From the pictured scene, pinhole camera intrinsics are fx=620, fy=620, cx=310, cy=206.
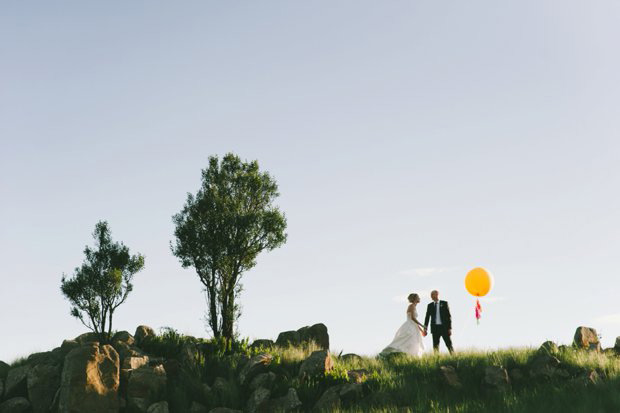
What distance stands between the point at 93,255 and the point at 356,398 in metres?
17.7

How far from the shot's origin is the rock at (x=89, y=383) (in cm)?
1808

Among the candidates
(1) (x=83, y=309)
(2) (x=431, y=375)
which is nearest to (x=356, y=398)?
(2) (x=431, y=375)

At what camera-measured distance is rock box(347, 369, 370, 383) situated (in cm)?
1866

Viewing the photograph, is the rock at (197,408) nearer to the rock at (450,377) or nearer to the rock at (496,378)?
the rock at (450,377)

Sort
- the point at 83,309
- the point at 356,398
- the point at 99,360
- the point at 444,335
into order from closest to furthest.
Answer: the point at 356,398 < the point at 99,360 < the point at 444,335 < the point at 83,309

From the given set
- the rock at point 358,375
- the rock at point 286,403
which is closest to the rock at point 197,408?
the rock at point 286,403

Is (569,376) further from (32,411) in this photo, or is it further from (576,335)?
(32,411)

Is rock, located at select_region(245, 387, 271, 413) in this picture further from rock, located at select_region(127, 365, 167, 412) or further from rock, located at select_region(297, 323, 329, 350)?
rock, located at select_region(297, 323, 329, 350)

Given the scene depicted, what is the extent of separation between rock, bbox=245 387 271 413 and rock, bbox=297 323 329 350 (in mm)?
6390

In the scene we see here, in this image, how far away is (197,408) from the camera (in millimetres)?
18531

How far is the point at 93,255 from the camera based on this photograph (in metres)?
30.3

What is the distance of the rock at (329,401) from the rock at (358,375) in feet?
2.79

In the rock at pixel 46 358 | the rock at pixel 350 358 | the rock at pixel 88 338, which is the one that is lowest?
the rock at pixel 350 358

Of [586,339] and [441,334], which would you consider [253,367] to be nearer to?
[441,334]
